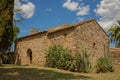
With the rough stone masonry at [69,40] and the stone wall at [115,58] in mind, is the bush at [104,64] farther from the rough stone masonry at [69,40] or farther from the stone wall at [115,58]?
the stone wall at [115,58]

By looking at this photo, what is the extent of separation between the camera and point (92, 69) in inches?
1041

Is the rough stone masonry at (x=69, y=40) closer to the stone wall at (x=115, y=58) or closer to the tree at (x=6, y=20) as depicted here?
the stone wall at (x=115, y=58)

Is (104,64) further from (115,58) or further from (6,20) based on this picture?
(6,20)

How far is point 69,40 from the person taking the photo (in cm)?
2564

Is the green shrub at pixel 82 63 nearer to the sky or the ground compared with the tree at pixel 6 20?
nearer to the ground

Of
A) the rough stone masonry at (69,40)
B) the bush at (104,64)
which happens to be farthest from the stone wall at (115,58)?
the rough stone masonry at (69,40)

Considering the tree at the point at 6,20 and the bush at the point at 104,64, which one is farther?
the bush at the point at 104,64

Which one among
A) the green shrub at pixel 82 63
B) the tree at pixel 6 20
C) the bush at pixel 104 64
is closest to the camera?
the tree at pixel 6 20

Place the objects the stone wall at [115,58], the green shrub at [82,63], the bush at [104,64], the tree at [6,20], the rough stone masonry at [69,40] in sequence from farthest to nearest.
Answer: the stone wall at [115,58]
the bush at [104,64]
the rough stone masonry at [69,40]
the green shrub at [82,63]
the tree at [6,20]

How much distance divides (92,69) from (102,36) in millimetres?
4858

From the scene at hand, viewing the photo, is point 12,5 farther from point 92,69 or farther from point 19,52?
point 19,52

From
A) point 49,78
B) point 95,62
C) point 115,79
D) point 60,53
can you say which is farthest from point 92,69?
point 49,78

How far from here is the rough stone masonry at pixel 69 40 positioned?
84.3 ft

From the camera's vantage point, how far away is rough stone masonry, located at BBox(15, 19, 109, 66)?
2571cm
